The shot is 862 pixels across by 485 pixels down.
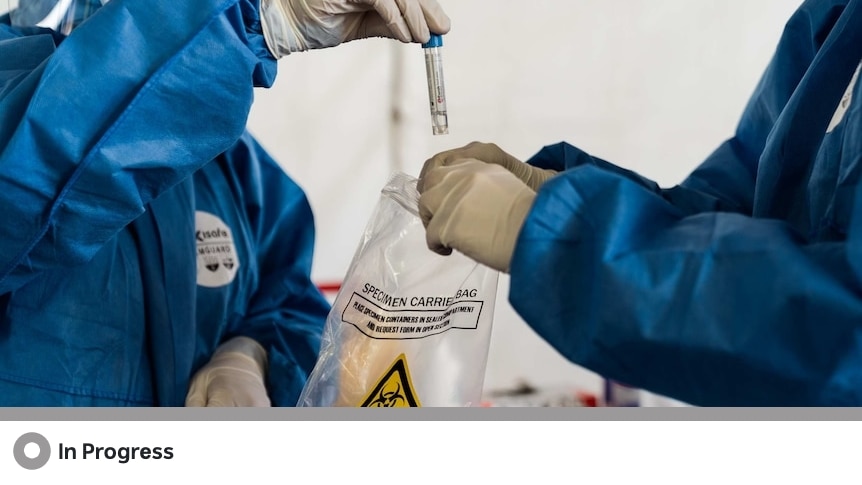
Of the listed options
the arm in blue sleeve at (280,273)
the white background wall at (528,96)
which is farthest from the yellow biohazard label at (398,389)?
the white background wall at (528,96)

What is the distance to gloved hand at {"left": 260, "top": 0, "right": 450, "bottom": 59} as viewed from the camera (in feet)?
2.76

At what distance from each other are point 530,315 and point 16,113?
52 cm

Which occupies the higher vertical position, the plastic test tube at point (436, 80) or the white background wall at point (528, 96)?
the plastic test tube at point (436, 80)

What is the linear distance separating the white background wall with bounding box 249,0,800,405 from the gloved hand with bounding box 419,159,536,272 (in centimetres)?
156

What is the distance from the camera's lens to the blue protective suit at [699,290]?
48cm

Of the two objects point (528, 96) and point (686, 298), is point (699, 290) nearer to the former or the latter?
point (686, 298)

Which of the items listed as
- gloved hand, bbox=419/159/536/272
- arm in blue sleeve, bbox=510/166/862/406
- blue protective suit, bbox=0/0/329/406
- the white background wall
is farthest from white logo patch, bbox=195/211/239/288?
the white background wall

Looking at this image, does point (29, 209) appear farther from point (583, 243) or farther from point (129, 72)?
point (583, 243)

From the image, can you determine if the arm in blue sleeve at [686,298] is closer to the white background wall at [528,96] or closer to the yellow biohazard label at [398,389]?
the yellow biohazard label at [398,389]

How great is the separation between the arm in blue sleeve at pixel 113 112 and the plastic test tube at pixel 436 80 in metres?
0.21

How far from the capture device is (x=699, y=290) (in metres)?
0.50
